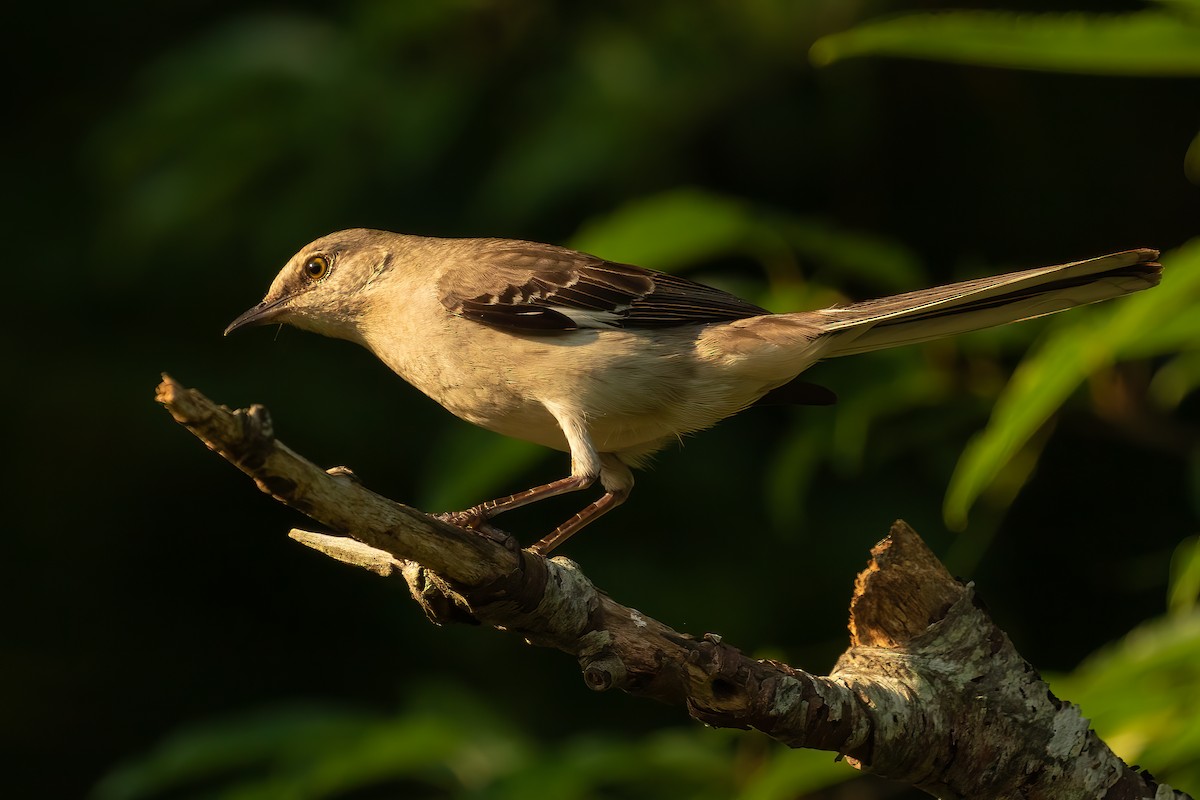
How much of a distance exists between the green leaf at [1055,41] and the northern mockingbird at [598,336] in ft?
2.15

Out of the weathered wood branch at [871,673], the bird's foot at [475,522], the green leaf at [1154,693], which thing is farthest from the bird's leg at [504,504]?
the green leaf at [1154,693]

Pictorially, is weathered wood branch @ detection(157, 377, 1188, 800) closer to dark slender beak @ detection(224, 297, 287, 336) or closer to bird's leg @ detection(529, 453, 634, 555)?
bird's leg @ detection(529, 453, 634, 555)

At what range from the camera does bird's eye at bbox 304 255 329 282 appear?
16.6ft

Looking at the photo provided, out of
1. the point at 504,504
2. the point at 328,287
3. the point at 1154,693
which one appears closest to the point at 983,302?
the point at 1154,693

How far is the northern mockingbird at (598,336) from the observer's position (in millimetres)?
4195

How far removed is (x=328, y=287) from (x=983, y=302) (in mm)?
2455

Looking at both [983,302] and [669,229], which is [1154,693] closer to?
[983,302]

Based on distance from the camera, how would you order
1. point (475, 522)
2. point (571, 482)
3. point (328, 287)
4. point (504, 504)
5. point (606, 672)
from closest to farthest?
point (606, 672) → point (475, 522) → point (504, 504) → point (571, 482) → point (328, 287)

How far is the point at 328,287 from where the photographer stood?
500 cm

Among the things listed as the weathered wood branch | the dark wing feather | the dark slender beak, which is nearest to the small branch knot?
the weathered wood branch

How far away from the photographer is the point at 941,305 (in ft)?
13.1

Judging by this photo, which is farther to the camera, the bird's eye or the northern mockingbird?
the bird's eye

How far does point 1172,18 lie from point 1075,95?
4750 mm

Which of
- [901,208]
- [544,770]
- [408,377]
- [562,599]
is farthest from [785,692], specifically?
[901,208]
